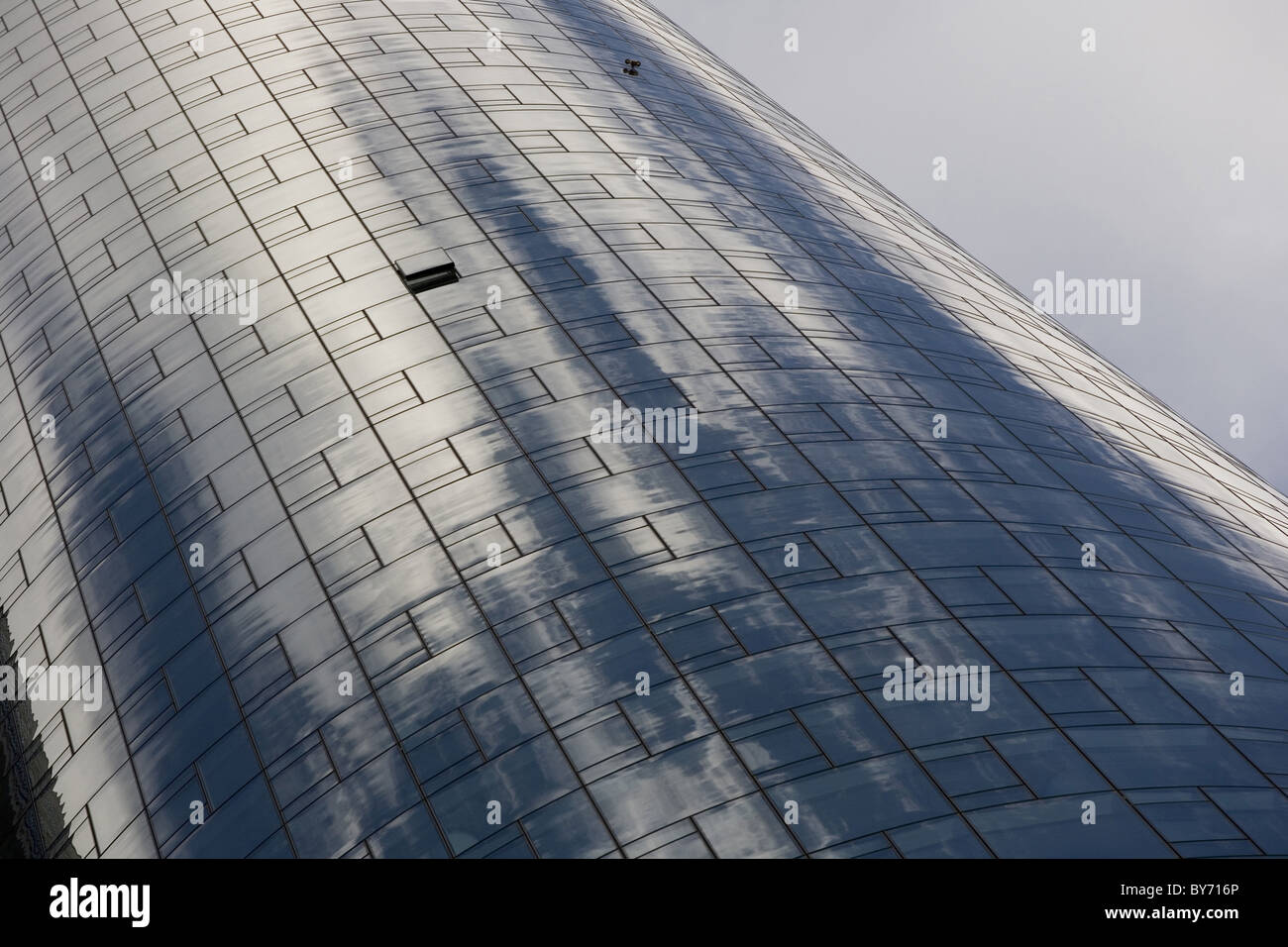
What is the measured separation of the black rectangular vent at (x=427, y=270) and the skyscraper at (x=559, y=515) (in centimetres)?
14

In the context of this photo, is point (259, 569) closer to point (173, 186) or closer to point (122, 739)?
point (122, 739)

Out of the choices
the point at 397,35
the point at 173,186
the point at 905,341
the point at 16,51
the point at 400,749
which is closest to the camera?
the point at 400,749

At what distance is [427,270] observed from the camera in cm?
3334

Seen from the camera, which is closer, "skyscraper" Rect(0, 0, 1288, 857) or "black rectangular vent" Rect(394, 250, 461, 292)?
"skyscraper" Rect(0, 0, 1288, 857)

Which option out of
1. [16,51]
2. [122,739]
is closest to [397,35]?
[16,51]

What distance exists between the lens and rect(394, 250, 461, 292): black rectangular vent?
108ft

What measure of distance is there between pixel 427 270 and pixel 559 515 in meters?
11.0

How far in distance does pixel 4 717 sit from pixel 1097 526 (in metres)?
25.5

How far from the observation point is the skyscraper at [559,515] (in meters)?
20.4

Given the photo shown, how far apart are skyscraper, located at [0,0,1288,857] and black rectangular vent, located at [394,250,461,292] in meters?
0.14

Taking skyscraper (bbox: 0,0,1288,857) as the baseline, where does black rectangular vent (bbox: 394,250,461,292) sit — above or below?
above

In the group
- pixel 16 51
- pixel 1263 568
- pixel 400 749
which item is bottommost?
pixel 1263 568

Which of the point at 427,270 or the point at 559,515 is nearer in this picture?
the point at 559,515

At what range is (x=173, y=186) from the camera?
39594mm
